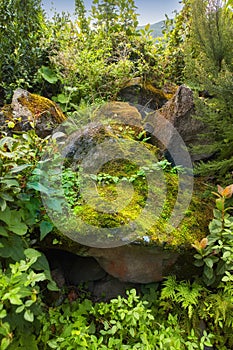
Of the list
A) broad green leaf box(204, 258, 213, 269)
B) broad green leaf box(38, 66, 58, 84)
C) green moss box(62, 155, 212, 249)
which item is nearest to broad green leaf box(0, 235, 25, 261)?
green moss box(62, 155, 212, 249)

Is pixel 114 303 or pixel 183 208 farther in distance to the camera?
pixel 183 208

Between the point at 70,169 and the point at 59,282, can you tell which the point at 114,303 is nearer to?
the point at 59,282

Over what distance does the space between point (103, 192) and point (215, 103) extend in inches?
46.1

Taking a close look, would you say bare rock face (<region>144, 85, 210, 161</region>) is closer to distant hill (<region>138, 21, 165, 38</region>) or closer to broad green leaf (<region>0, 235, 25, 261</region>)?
broad green leaf (<region>0, 235, 25, 261</region>)

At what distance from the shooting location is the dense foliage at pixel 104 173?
1.57 meters

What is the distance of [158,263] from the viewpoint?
205 centimetres

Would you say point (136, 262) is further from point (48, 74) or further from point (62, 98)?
point (48, 74)

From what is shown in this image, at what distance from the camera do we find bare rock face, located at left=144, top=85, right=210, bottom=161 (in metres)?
2.65

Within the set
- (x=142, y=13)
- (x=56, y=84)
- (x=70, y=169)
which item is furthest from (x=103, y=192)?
(x=142, y=13)

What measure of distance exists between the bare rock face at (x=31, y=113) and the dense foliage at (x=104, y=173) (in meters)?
0.19

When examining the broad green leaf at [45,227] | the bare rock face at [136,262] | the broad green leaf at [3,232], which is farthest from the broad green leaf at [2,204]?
the bare rock face at [136,262]

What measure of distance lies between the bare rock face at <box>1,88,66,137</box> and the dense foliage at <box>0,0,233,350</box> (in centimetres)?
19

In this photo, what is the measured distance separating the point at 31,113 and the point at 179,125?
1.36 m

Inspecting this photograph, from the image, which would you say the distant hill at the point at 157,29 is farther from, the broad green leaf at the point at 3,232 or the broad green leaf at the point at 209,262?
the broad green leaf at the point at 3,232
